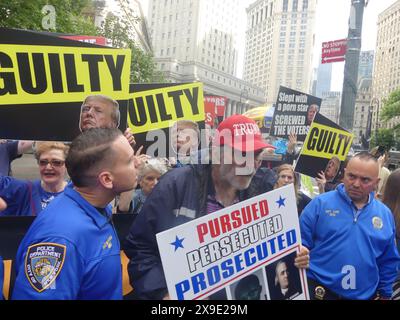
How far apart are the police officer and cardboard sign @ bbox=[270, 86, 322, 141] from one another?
3.75 m

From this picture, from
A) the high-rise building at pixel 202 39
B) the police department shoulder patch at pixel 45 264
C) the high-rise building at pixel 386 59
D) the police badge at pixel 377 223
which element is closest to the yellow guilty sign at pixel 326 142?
the police badge at pixel 377 223

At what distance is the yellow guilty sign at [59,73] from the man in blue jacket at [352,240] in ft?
5.82

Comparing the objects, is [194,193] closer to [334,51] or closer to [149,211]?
[149,211]

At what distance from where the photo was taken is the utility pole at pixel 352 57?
17.9 feet

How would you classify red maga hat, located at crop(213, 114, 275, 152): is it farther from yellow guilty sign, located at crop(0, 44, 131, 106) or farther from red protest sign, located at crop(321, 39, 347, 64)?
red protest sign, located at crop(321, 39, 347, 64)

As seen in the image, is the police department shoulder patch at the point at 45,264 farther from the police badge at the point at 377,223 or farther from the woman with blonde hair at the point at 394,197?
the woman with blonde hair at the point at 394,197

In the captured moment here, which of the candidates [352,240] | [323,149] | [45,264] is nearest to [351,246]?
[352,240]

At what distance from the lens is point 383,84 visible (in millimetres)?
104875

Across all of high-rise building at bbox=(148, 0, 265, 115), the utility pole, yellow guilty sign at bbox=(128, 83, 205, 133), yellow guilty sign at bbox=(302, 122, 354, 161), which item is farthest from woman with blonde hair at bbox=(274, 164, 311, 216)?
high-rise building at bbox=(148, 0, 265, 115)

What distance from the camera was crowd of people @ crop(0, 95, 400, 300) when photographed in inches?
57.2

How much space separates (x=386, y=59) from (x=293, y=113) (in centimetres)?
11253

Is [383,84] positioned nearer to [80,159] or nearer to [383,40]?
[383,40]

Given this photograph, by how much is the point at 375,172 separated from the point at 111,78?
81.3 inches
